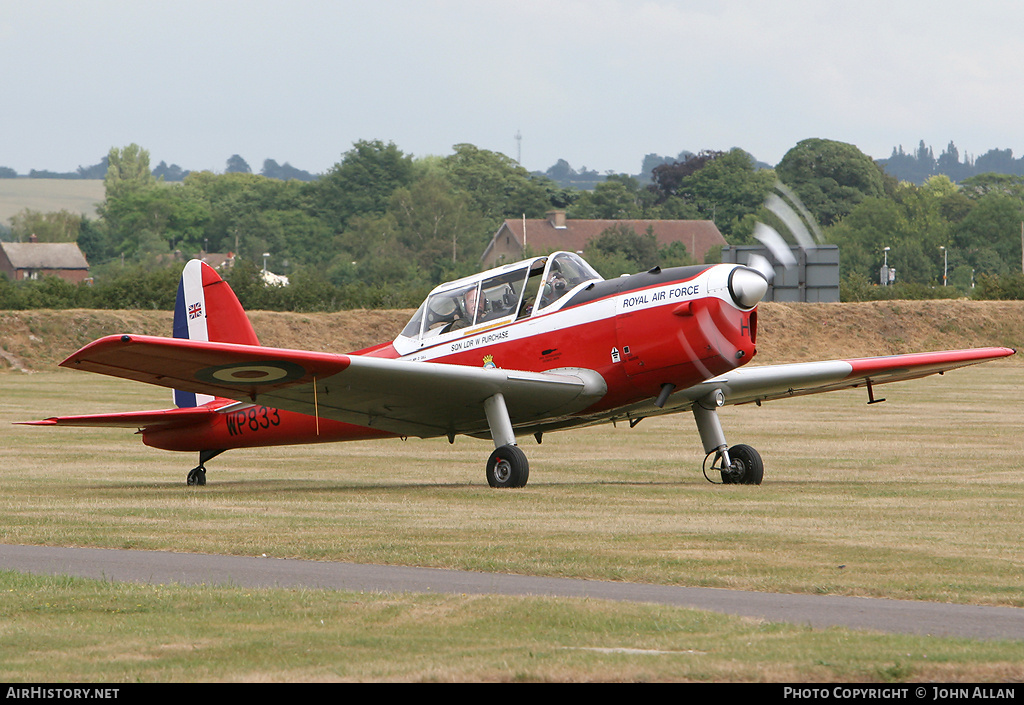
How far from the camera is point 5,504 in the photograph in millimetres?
14469

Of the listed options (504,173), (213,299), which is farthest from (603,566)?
(504,173)

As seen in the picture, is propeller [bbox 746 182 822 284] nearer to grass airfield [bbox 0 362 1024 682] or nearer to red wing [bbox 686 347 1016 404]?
red wing [bbox 686 347 1016 404]

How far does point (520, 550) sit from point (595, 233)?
358 feet

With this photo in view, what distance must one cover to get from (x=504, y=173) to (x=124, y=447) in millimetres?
137892

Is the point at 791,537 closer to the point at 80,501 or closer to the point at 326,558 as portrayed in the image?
the point at 326,558

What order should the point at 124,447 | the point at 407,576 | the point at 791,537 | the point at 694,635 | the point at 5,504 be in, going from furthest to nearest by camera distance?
the point at 124,447
the point at 5,504
the point at 791,537
the point at 407,576
the point at 694,635

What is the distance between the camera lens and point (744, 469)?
53.4 ft

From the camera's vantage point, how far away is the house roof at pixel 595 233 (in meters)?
106

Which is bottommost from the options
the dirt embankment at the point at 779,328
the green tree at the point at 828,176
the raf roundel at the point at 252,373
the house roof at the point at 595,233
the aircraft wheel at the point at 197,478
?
the aircraft wheel at the point at 197,478

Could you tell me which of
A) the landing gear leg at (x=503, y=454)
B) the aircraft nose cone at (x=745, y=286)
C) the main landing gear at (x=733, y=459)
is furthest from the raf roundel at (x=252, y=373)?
the main landing gear at (x=733, y=459)

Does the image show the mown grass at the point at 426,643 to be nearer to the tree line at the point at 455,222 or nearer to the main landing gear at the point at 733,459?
the main landing gear at the point at 733,459

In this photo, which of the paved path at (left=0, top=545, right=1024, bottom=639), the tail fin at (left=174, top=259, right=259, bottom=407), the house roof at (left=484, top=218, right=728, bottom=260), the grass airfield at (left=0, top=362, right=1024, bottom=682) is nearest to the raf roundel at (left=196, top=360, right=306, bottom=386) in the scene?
the grass airfield at (left=0, top=362, right=1024, bottom=682)

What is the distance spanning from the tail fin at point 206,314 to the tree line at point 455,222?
7331 millimetres

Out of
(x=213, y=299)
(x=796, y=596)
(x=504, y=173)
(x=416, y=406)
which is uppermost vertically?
(x=504, y=173)
